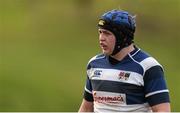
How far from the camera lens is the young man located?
14.5 ft

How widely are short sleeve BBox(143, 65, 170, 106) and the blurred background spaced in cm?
593

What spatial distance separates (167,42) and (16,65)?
301 cm

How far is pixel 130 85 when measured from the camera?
14.7ft

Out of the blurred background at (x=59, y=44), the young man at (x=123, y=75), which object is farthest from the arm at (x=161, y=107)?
the blurred background at (x=59, y=44)

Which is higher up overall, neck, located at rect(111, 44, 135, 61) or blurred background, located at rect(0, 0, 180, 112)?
neck, located at rect(111, 44, 135, 61)

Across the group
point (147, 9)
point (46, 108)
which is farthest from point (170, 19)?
point (46, 108)

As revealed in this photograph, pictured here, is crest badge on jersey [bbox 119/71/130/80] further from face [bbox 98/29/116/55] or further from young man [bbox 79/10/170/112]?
face [bbox 98/29/116/55]

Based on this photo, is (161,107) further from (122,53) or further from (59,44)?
(59,44)

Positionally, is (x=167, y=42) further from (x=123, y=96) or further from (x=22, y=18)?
(x=123, y=96)

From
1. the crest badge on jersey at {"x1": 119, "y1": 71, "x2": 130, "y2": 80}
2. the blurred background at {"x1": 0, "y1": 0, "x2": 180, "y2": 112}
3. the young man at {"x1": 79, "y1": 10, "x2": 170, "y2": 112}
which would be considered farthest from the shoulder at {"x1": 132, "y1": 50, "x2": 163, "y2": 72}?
the blurred background at {"x1": 0, "y1": 0, "x2": 180, "y2": 112}

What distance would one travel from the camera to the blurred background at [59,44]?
→ 11.1 m

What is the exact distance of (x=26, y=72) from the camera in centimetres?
1216

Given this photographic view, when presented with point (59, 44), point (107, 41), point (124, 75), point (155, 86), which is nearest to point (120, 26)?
point (107, 41)

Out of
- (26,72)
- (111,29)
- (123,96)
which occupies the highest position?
(111,29)
